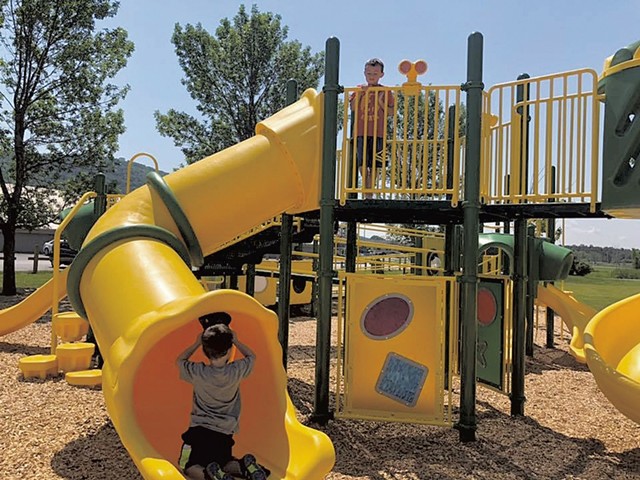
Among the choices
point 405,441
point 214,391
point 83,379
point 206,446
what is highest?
point 214,391

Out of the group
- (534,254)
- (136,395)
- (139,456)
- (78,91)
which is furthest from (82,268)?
(78,91)

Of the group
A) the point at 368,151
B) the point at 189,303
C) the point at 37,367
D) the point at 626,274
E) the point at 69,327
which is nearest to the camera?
the point at 189,303

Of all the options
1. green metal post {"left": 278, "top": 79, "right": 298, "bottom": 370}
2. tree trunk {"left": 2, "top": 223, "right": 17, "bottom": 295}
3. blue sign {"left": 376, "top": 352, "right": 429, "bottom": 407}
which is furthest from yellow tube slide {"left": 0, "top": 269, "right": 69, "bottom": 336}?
tree trunk {"left": 2, "top": 223, "right": 17, "bottom": 295}

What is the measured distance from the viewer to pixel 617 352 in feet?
23.5

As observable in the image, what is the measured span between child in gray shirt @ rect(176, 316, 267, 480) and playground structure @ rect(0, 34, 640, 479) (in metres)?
0.36

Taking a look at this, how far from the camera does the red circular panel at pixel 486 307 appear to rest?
7.19 metres

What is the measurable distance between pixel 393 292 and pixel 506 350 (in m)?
1.97

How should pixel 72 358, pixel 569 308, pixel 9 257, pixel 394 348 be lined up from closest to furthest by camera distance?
pixel 394 348 < pixel 72 358 < pixel 569 308 < pixel 9 257

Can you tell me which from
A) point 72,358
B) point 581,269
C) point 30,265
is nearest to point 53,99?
point 72,358

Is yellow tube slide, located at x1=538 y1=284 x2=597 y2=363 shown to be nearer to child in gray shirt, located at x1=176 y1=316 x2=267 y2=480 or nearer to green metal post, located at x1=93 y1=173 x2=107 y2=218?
child in gray shirt, located at x1=176 y1=316 x2=267 y2=480

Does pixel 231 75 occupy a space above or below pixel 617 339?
above

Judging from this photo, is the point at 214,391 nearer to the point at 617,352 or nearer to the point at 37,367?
the point at 37,367

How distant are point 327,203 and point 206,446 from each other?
2.89 metres

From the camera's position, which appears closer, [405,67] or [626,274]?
[405,67]
